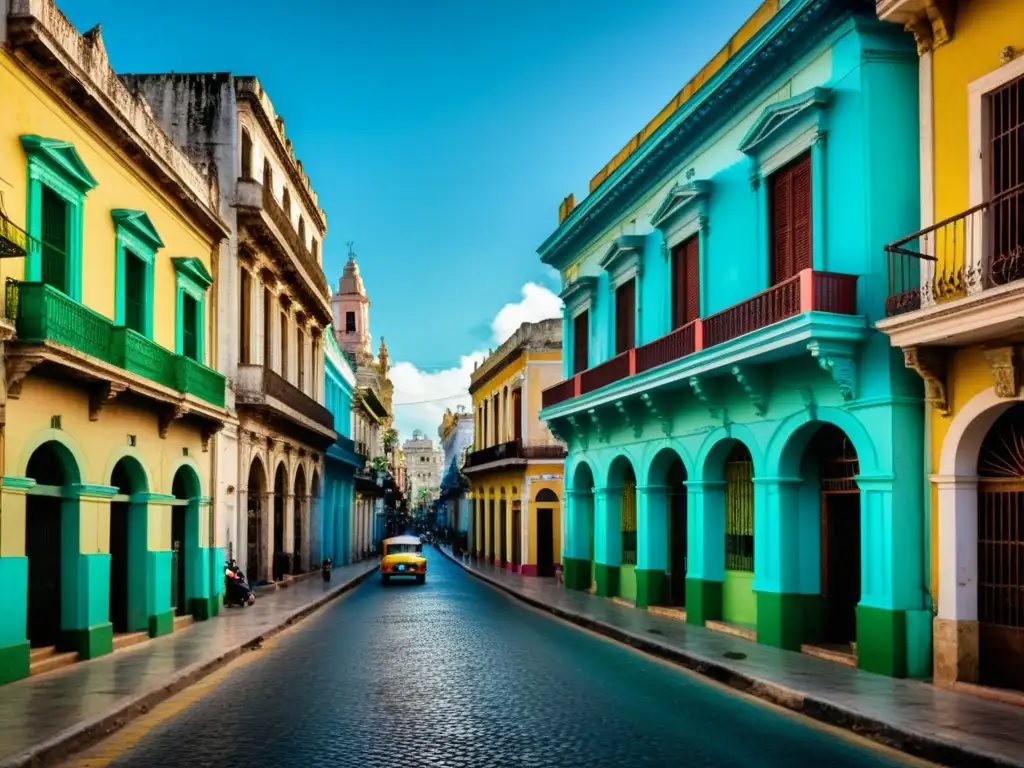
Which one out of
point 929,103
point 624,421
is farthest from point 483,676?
point 624,421

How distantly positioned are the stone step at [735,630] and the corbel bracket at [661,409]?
3474 mm

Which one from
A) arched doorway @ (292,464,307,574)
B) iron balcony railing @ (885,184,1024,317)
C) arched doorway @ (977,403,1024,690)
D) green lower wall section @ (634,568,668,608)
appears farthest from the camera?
arched doorway @ (292,464,307,574)

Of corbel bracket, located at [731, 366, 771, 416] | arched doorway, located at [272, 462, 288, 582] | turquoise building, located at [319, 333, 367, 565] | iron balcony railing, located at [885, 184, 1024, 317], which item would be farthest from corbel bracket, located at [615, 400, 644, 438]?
turquoise building, located at [319, 333, 367, 565]

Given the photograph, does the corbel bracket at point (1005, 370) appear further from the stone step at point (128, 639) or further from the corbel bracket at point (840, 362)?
the stone step at point (128, 639)

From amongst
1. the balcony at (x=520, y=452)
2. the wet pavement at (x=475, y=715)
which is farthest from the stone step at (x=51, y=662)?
the balcony at (x=520, y=452)

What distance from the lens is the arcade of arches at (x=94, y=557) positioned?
37.2 feet

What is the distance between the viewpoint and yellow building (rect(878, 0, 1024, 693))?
10.3 meters

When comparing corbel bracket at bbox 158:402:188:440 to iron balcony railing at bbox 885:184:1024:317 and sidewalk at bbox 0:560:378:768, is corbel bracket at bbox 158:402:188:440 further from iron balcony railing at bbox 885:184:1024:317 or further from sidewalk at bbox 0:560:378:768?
iron balcony railing at bbox 885:184:1024:317

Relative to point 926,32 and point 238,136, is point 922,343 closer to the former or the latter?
point 926,32

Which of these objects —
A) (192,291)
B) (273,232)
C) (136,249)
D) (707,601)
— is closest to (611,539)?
(707,601)

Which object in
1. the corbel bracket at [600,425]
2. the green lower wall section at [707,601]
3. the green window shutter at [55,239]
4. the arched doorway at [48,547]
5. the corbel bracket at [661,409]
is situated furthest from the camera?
the corbel bracket at [600,425]

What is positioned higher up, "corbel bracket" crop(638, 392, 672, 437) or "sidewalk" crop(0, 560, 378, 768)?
"corbel bracket" crop(638, 392, 672, 437)

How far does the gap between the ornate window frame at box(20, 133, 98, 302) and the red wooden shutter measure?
8984mm

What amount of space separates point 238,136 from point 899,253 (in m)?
15.3
